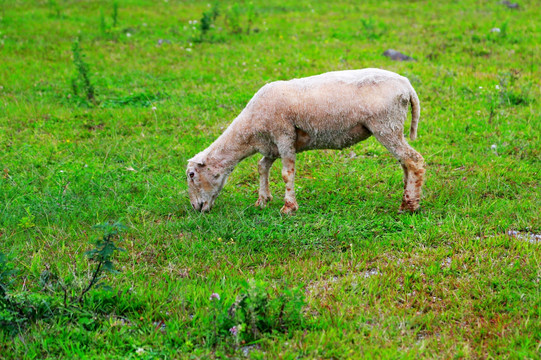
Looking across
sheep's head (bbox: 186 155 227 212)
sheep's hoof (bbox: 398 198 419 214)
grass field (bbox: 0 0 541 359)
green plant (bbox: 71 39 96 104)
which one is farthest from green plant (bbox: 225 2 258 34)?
sheep's hoof (bbox: 398 198 419 214)

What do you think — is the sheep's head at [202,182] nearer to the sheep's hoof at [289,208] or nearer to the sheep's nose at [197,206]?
the sheep's nose at [197,206]

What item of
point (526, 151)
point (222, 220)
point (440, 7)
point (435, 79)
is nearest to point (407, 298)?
point (222, 220)

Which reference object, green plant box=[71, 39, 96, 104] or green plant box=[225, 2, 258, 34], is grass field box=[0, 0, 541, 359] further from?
green plant box=[225, 2, 258, 34]

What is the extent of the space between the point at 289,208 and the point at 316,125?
102 centimetres

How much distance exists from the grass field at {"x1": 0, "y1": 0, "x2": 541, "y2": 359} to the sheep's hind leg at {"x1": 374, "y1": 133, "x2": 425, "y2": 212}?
11.3 inches

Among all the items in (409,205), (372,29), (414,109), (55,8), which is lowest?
(409,205)

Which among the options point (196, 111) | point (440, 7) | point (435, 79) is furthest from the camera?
point (440, 7)

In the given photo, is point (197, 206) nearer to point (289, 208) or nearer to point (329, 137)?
point (289, 208)

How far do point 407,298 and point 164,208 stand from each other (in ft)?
10.7

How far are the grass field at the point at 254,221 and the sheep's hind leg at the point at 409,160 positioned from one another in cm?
29

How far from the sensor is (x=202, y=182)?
6121mm

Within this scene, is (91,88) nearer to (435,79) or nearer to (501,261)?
(435,79)

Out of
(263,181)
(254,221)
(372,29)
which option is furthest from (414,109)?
(372,29)

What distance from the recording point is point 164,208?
6285 millimetres
